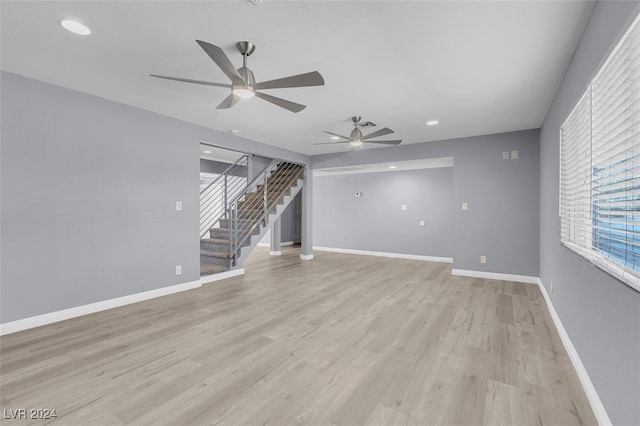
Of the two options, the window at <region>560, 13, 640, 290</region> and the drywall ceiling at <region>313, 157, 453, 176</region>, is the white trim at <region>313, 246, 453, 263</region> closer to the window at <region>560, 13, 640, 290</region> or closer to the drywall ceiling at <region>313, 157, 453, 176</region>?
the drywall ceiling at <region>313, 157, 453, 176</region>

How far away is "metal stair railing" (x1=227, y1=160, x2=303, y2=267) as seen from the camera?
5.46m

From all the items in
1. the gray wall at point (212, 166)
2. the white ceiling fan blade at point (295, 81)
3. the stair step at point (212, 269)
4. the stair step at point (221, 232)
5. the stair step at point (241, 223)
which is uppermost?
the gray wall at point (212, 166)

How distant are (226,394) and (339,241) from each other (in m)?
6.76

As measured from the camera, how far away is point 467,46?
7.86ft

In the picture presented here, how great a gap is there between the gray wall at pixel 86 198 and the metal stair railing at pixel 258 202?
37.4 inches

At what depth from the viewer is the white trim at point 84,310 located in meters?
2.92

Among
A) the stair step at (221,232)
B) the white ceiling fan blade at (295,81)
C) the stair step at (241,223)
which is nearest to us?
the white ceiling fan blade at (295,81)

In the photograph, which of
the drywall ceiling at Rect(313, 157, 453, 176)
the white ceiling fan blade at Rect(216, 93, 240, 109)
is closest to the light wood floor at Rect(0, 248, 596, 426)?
the white ceiling fan blade at Rect(216, 93, 240, 109)

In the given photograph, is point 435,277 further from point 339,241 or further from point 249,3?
point 249,3

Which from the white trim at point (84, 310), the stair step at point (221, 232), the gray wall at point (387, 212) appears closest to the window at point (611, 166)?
the gray wall at point (387, 212)

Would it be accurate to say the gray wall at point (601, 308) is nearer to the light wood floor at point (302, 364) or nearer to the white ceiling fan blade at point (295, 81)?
the light wood floor at point (302, 364)

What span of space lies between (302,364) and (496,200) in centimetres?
458

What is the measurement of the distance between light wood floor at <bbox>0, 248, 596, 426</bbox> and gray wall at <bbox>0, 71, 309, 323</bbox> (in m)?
0.45

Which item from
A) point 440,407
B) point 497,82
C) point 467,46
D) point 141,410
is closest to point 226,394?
point 141,410
